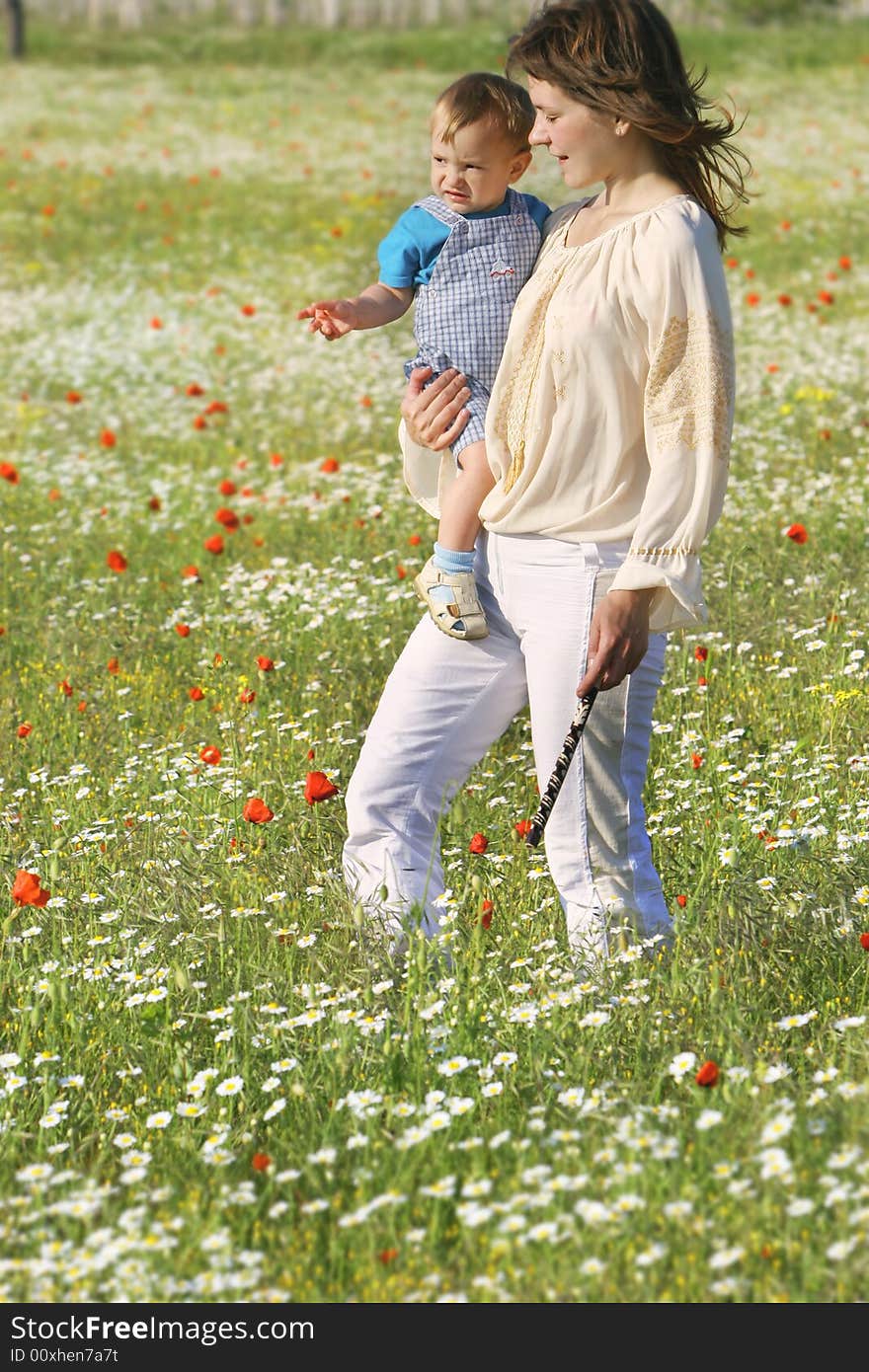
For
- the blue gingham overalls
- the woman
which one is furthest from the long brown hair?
the blue gingham overalls

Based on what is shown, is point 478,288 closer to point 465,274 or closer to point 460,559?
point 465,274

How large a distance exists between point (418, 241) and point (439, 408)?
0.44 metres

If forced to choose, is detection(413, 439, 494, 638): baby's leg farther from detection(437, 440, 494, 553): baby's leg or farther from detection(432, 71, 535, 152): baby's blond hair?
detection(432, 71, 535, 152): baby's blond hair

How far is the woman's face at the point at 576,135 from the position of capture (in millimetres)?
3641

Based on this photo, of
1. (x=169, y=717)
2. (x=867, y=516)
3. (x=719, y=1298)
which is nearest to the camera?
(x=719, y=1298)

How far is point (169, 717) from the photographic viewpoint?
6.26 metres

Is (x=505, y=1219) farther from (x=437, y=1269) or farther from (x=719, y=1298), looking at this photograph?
(x=719, y=1298)

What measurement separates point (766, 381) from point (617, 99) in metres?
7.86

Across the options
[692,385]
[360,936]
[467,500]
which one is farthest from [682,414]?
[360,936]

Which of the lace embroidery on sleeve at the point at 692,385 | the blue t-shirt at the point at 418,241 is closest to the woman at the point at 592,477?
Answer: the lace embroidery on sleeve at the point at 692,385

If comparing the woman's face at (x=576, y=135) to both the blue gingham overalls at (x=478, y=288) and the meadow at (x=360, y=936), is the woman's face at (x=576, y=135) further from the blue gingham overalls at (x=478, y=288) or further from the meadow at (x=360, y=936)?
the meadow at (x=360, y=936)

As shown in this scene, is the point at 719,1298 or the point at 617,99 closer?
the point at 719,1298

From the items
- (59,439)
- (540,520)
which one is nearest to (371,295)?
(540,520)

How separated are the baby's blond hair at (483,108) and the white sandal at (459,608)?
106 centimetres
